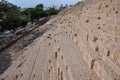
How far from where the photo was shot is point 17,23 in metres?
31.5

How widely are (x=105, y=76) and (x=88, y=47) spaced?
7.35ft

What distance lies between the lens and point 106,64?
506 centimetres

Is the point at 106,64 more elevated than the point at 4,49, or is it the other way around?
the point at 106,64

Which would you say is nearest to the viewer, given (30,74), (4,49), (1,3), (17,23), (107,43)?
(107,43)

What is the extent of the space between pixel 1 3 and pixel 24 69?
64.6 ft

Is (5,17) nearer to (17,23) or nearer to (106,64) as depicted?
(17,23)

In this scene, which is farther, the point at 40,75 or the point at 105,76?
the point at 40,75

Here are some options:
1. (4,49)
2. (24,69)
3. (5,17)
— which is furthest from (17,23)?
(24,69)

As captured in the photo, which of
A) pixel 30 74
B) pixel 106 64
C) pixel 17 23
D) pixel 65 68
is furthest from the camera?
pixel 17 23

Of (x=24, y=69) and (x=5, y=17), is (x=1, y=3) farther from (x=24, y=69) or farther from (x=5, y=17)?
(x=24, y=69)

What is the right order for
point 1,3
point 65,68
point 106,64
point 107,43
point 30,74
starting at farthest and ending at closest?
point 1,3
point 30,74
point 65,68
point 107,43
point 106,64

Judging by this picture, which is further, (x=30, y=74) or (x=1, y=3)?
(x=1, y=3)

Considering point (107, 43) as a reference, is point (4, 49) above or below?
below

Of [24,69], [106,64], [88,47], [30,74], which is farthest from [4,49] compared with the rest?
[106,64]
